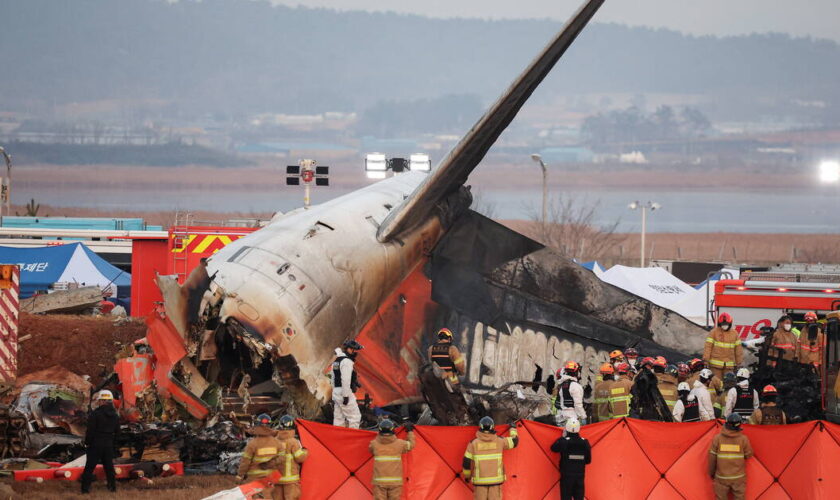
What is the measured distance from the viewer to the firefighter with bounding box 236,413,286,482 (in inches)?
617

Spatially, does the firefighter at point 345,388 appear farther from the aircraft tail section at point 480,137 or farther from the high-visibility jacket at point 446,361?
the aircraft tail section at point 480,137

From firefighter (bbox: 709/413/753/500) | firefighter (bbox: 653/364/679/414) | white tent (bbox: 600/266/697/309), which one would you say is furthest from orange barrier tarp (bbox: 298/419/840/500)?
white tent (bbox: 600/266/697/309)

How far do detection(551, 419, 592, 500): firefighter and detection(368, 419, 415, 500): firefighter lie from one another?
230cm

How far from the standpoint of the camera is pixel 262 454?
15.7 m

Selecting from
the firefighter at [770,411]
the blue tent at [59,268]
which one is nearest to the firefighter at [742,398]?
the firefighter at [770,411]

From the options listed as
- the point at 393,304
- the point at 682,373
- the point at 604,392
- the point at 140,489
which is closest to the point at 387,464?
the point at 140,489

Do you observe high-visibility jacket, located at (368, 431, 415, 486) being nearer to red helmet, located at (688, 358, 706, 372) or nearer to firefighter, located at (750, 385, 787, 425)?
firefighter, located at (750, 385, 787, 425)

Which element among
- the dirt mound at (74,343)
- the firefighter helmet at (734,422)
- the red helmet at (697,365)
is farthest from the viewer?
the dirt mound at (74,343)

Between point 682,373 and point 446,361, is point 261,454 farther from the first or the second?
point 682,373

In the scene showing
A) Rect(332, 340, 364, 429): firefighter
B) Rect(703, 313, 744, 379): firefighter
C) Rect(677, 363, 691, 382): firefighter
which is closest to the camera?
Rect(332, 340, 364, 429): firefighter

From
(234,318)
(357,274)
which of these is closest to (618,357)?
(357,274)

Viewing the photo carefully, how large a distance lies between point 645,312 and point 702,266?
105ft

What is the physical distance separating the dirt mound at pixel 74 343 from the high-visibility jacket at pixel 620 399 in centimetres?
1200

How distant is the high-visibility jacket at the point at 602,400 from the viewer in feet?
64.0
